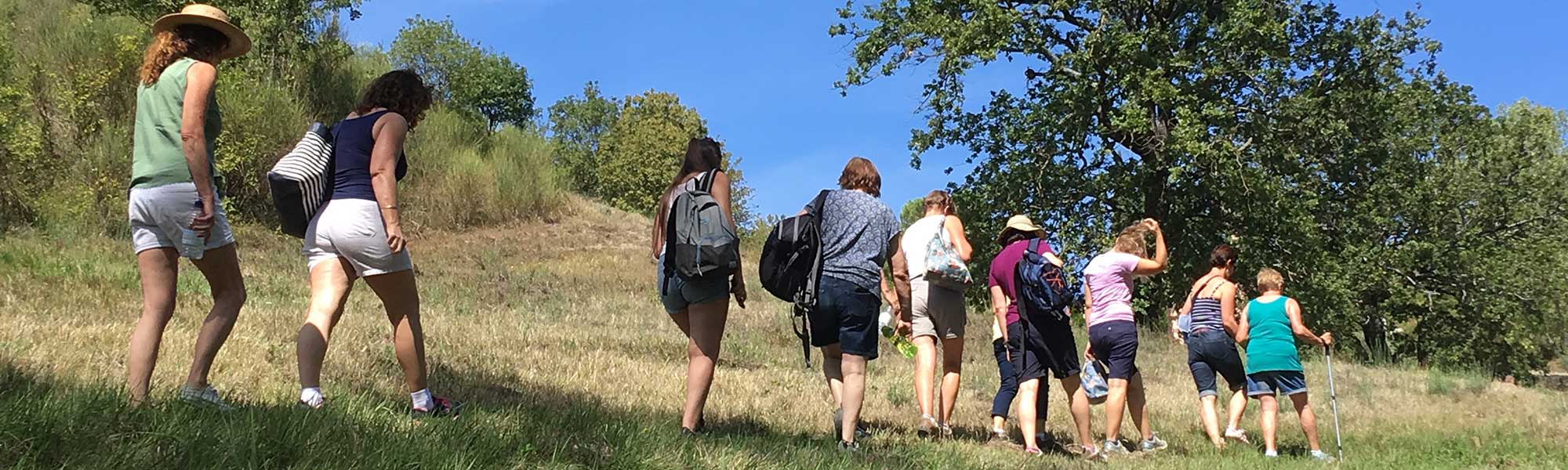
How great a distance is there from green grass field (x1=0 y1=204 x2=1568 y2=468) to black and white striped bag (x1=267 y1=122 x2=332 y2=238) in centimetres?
79

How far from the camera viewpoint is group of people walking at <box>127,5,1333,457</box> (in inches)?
150

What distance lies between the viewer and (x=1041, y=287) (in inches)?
231

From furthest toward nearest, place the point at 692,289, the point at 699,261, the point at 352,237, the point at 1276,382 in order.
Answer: the point at 1276,382 < the point at 692,289 < the point at 699,261 < the point at 352,237

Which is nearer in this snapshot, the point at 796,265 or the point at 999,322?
the point at 796,265

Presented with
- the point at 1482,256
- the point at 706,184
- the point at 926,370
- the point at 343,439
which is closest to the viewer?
the point at 343,439

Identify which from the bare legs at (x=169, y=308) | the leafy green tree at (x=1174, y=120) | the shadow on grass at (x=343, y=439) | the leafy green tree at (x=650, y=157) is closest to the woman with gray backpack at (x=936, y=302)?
the shadow on grass at (x=343, y=439)

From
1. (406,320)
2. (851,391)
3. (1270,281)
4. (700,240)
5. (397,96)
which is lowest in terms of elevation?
(851,391)

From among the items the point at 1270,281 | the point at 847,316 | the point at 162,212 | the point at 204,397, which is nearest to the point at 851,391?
the point at 847,316

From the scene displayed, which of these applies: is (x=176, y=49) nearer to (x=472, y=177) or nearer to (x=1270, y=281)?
(x=1270, y=281)

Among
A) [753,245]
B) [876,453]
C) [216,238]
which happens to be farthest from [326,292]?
[753,245]

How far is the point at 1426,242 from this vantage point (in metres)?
24.8

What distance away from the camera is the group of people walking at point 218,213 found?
12.3 feet

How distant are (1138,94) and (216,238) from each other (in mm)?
16893

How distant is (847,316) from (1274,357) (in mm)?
3617
